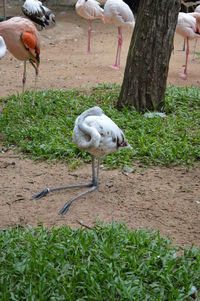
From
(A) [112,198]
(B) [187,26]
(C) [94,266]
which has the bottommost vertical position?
(A) [112,198]

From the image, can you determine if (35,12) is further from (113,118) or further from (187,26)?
(113,118)

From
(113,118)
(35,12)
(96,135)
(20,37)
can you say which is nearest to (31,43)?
(20,37)

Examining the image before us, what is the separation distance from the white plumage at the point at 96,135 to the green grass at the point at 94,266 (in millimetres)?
815

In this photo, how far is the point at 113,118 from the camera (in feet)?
20.4

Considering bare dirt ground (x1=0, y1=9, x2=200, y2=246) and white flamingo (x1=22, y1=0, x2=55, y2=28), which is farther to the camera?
white flamingo (x1=22, y1=0, x2=55, y2=28)

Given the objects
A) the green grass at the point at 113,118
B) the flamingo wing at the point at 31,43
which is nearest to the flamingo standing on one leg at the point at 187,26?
the green grass at the point at 113,118

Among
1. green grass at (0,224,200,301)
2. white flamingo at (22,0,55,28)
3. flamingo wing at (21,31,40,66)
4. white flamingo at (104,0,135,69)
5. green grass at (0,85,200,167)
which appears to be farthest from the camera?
white flamingo at (22,0,55,28)

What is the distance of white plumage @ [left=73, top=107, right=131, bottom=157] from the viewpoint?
13.5 feet

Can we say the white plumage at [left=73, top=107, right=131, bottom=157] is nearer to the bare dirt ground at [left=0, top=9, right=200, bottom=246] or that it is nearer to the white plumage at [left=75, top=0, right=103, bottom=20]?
the bare dirt ground at [left=0, top=9, right=200, bottom=246]

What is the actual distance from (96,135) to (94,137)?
0.03 meters

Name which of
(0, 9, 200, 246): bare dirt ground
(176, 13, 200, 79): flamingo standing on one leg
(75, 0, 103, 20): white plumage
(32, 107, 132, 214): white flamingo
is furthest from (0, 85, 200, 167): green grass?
(75, 0, 103, 20): white plumage

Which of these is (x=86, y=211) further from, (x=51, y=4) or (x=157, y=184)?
(x=51, y=4)

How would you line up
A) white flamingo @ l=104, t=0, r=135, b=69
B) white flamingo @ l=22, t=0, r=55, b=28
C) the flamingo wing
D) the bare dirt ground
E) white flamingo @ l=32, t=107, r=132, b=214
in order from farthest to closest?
white flamingo @ l=22, t=0, r=55, b=28 → white flamingo @ l=104, t=0, r=135, b=69 → the flamingo wing → white flamingo @ l=32, t=107, r=132, b=214 → the bare dirt ground

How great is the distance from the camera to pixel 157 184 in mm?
4730
